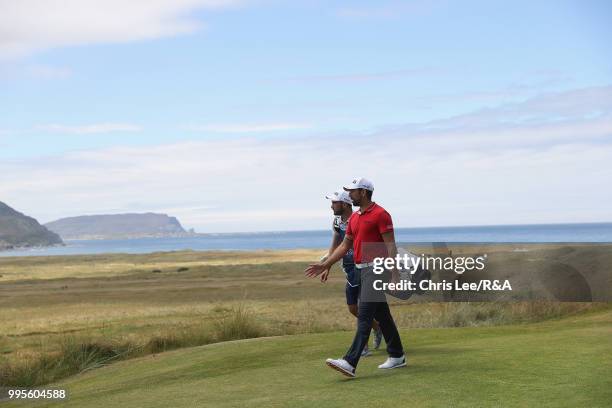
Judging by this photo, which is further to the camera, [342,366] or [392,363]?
[392,363]

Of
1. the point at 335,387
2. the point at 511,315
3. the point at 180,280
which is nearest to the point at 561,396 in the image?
the point at 335,387

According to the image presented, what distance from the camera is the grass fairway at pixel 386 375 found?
8945mm

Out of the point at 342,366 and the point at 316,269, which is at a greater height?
the point at 316,269

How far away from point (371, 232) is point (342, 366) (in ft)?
5.11

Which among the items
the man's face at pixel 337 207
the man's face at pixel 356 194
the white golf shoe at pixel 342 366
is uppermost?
the man's face at pixel 356 194

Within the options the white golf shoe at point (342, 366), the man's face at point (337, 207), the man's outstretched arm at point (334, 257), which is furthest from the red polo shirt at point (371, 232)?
the man's face at point (337, 207)

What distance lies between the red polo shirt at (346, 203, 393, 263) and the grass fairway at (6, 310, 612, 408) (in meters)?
1.45

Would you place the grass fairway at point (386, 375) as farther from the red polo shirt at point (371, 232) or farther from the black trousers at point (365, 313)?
the red polo shirt at point (371, 232)

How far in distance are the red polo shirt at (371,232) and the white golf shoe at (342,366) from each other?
1.16 metres

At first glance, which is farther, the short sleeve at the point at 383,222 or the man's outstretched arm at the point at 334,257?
the man's outstretched arm at the point at 334,257

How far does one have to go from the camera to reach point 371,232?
32.6ft

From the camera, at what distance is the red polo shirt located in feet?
32.4

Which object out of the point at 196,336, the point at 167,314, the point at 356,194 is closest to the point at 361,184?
the point at 356,194

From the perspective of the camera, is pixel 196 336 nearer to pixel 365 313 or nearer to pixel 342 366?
pixel 342 366
